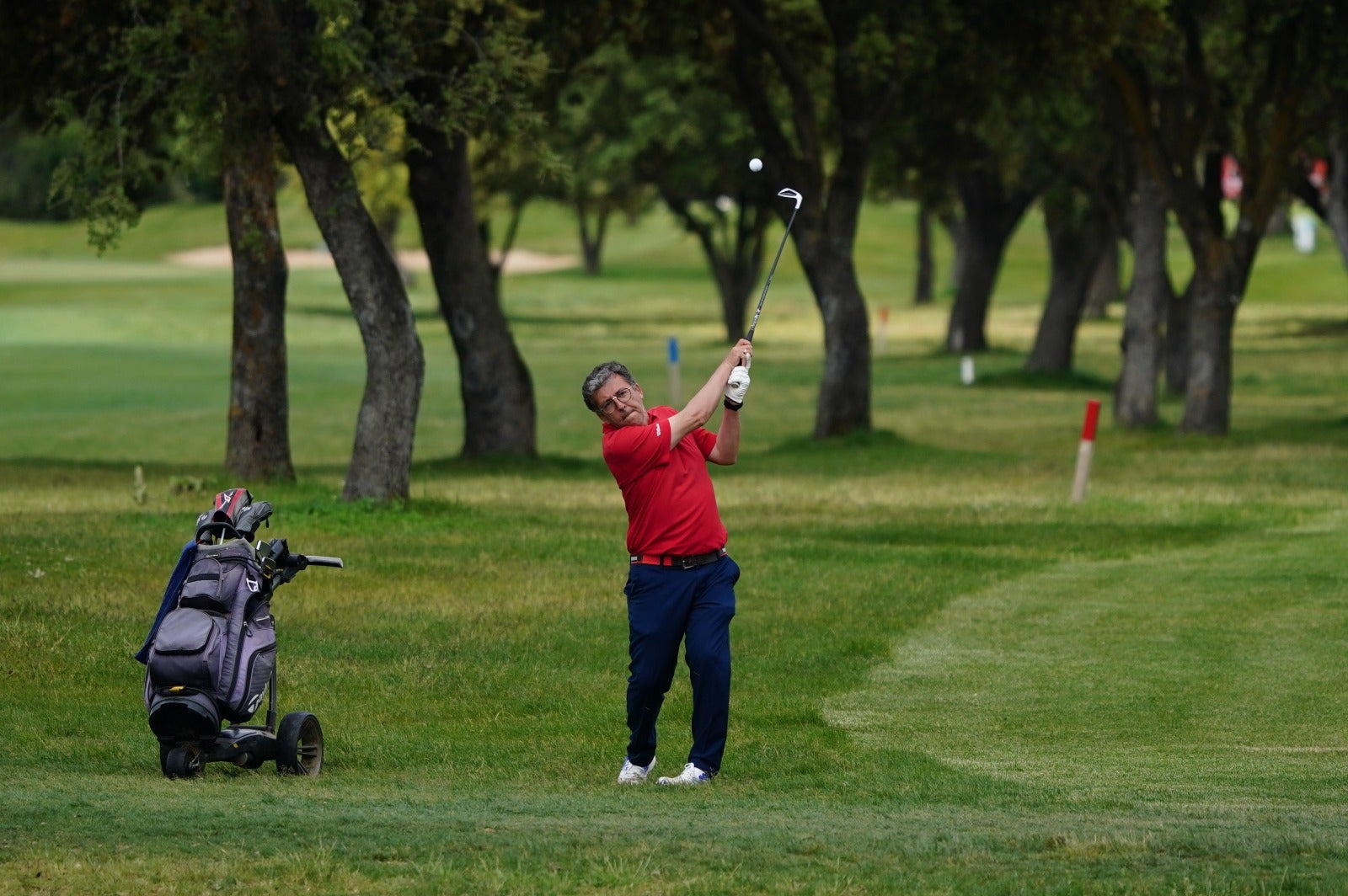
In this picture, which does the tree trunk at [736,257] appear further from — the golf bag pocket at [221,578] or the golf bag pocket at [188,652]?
the golf bag pocket at [188,652]

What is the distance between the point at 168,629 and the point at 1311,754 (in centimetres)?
544

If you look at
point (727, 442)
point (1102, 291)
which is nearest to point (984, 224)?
point (1102, 291)

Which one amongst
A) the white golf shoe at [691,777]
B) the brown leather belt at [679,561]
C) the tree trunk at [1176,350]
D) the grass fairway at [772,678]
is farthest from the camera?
the tree trunk at [1176,350]

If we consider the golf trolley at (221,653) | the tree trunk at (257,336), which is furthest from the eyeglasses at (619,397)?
the tree trunk at (257,336)

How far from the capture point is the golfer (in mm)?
9031

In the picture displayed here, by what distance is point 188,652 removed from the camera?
8.62 metres

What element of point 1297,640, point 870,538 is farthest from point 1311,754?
point 870,538

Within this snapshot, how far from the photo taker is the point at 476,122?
21.3 meters

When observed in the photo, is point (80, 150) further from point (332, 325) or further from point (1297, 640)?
point (332, 325)

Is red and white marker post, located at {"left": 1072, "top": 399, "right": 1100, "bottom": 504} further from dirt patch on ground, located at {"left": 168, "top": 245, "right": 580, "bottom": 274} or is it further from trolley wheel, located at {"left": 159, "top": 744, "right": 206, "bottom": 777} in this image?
dirt patch on ground, located at {"left": 168, "top": 245, "right": 580, "bottom": 274}

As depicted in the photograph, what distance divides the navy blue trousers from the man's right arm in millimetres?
596

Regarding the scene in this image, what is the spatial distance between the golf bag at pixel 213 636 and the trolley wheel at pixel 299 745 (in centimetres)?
24

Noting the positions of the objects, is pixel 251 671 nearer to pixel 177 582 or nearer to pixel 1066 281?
pixel 177 582

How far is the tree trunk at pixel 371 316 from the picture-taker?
19.3m
